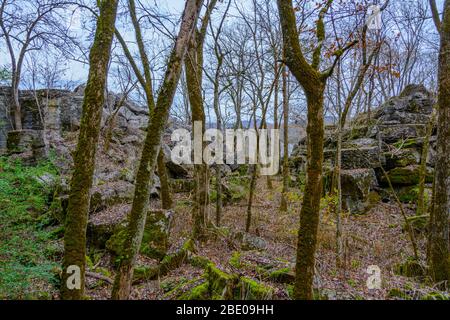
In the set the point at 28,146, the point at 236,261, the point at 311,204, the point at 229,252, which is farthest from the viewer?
the point at 28,146

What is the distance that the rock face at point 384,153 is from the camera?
9492mm

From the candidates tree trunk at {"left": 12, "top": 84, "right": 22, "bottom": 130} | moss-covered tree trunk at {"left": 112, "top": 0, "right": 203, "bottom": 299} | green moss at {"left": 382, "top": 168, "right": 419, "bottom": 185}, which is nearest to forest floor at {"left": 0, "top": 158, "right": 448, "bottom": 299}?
moss-covered tree trunk at {"left": 112, "top": 0, "right": 203, "bottom": 299}

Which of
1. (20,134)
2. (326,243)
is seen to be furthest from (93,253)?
(20,134)

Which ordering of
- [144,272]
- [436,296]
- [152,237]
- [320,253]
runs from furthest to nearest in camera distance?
[320,253]
[152,237]
[144,272]
[436,296]

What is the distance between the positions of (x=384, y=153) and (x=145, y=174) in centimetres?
905

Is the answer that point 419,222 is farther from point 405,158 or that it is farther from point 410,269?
point 405,158

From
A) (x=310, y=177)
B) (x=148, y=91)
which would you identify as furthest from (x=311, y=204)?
(x=148, y=91)

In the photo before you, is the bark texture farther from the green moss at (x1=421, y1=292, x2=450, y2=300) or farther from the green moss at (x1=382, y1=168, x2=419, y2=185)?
the green moss at (x1=382, y1=168, x2=419, y2=185)

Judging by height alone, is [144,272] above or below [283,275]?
below

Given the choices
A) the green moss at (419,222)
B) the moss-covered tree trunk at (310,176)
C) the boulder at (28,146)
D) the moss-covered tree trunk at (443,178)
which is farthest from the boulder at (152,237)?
the boulder at (28,146)

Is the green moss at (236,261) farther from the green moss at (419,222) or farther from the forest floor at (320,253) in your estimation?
the green moss at (419,222)

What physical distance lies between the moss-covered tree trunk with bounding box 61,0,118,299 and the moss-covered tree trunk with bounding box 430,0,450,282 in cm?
530

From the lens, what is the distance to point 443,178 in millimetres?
4512
